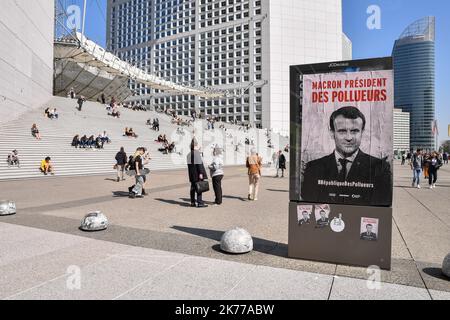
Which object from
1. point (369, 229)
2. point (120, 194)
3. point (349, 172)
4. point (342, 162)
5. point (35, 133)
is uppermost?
point (35, 133)

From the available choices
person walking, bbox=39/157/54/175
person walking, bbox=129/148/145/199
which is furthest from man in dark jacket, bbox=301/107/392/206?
person walking, bbox=39/157/54/175

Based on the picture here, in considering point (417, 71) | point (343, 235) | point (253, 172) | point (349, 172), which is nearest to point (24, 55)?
point (253, 172)

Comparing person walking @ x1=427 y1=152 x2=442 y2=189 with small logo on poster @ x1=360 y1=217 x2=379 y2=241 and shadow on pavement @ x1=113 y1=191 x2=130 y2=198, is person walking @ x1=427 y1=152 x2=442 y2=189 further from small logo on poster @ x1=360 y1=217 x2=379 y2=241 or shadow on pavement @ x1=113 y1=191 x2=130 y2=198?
shadow on pavement @ x1=113 y1=191 x2=130 y2=198

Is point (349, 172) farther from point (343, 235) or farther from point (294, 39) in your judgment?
point (294, 39)

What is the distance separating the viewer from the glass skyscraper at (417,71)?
78.2 m

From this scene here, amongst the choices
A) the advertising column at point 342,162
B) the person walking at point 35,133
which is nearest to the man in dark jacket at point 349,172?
the advertising column at point 342,162

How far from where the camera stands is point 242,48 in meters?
98.2

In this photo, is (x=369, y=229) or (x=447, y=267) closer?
(x=447, y=267)

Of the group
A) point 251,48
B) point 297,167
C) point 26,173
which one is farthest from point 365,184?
point 251,48

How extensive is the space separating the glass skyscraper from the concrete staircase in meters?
66.6

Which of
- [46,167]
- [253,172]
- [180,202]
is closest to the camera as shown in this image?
[180,202]

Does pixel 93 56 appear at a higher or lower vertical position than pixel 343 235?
higher

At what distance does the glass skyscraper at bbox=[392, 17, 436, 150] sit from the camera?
78250mm

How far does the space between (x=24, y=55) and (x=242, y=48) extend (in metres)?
77.2
